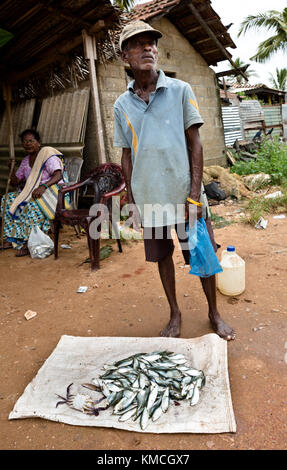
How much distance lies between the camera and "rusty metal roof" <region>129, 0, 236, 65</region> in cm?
598

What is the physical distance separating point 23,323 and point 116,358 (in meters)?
1.12

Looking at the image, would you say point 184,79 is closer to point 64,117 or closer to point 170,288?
point 64,117

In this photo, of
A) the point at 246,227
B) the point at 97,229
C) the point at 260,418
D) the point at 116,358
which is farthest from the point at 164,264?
the point at 246,227

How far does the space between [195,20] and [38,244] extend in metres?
5.98

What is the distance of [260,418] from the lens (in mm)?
1669

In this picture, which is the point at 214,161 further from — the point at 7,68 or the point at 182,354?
the point at 182,354

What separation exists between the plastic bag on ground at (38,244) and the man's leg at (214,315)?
2789 millimetres

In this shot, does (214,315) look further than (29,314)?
No

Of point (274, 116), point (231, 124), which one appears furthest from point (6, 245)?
point (274, 116)

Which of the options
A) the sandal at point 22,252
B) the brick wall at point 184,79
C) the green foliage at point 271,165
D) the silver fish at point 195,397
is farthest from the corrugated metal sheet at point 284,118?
the silver fish at point 195,397

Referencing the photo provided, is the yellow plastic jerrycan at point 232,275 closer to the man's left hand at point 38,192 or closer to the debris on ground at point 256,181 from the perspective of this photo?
the man's left hand at point 38,192

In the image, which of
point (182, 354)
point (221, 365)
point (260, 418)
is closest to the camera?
point (260, 418)

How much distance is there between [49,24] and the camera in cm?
442

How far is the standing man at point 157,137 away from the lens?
6.39 feet
